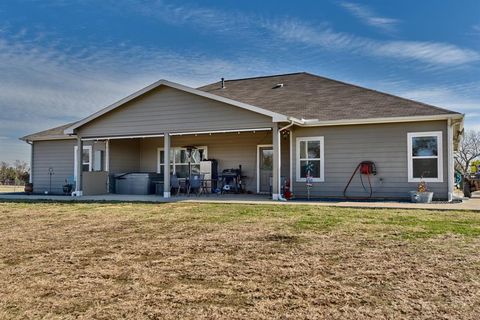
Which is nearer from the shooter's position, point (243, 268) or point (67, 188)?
point (243, 268)

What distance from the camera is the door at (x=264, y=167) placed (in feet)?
45.6

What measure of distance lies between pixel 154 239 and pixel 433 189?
849cm

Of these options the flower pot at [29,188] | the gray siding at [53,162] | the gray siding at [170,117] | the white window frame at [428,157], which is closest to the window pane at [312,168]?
the gray siding at [170,117]

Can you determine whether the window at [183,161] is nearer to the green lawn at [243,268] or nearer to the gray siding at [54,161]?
the gray siding at [54,161]

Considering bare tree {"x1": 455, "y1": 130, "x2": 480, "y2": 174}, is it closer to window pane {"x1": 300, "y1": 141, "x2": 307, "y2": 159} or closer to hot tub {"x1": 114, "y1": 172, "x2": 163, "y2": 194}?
window pane {"x1": 300, "y1": 141, "x2": 307, "y2": 159}

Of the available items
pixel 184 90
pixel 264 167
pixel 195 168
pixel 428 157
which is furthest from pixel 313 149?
pixel 195 168

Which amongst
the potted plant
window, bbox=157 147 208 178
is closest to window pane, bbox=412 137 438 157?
the potted plant

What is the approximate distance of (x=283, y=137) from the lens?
42.7ft

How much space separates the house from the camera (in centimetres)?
1064

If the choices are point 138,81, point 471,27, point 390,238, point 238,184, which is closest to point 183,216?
point 390,238

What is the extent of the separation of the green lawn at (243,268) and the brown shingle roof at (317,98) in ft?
15.7

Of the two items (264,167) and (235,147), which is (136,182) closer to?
(235,147)

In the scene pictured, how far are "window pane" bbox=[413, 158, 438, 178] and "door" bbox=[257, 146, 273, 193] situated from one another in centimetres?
507

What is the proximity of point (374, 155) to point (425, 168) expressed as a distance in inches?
56.4
